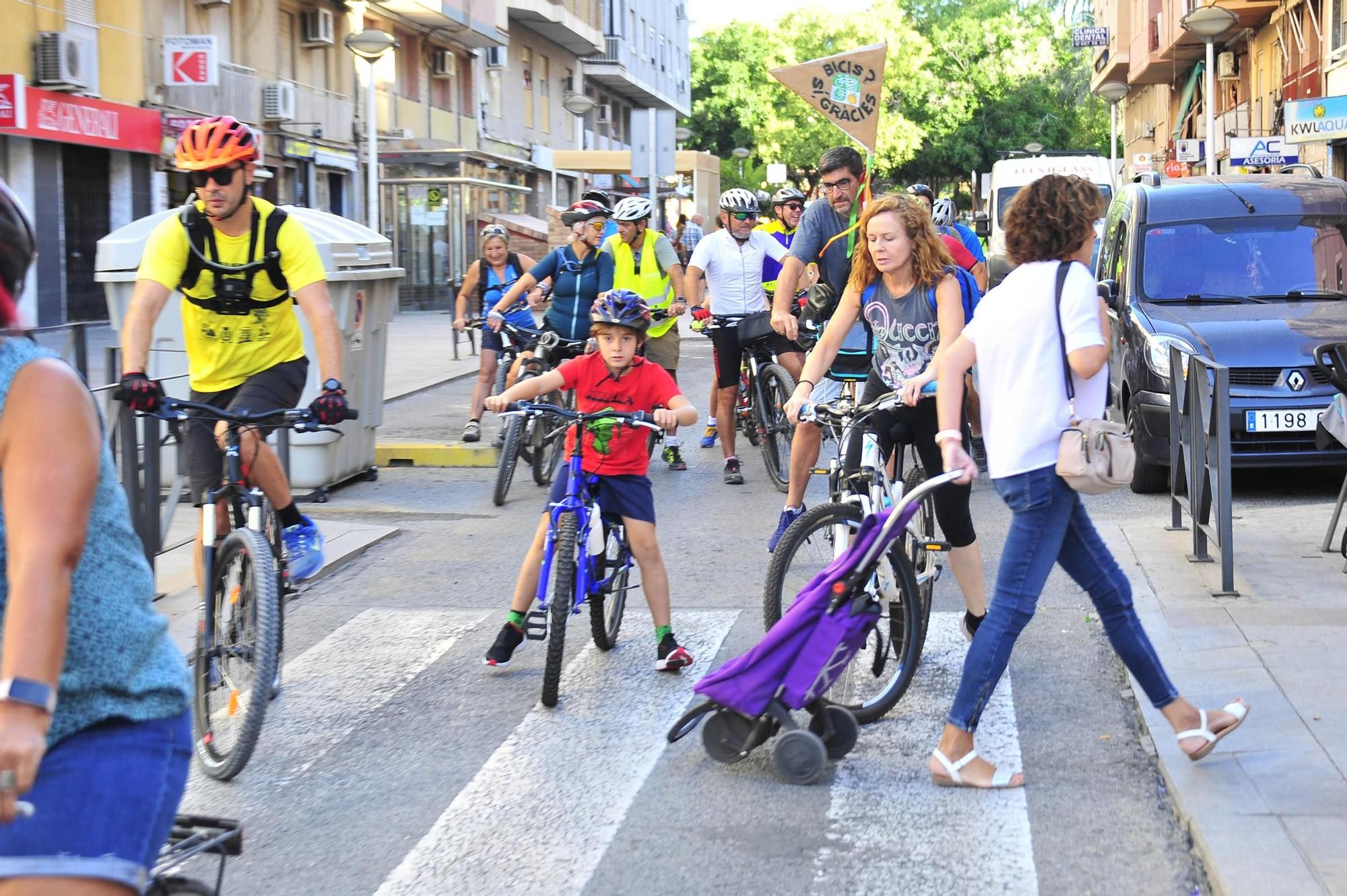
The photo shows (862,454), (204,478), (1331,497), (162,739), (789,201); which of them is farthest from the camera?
(789,201)

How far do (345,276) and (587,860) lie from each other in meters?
6.81

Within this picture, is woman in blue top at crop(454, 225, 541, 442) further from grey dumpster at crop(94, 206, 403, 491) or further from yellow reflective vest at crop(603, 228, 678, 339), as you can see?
yellow reflective vest at crop(603, 228, 678, 339)

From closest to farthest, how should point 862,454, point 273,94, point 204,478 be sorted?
1. point 204,478
2. point 862,454
3. point 273,94

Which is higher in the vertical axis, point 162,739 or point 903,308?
point 903,308

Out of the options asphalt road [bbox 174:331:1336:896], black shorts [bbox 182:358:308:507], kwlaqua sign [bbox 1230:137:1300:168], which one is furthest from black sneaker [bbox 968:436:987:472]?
kwlaqua sign [bbox 1230:137:1300:168]

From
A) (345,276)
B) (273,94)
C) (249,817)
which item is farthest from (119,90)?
(249,817)

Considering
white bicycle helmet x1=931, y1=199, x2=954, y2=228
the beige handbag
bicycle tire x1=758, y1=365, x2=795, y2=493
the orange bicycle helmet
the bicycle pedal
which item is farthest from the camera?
white bicycle helmet x1=931, y1=199, x2=954, y2=228

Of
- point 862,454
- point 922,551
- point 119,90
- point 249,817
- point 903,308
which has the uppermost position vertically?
point 119,90

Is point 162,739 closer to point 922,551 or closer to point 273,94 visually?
point 922,551

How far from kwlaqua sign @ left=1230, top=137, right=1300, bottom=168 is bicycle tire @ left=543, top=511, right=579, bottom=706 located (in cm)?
2220

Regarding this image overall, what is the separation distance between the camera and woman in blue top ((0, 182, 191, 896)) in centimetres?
204

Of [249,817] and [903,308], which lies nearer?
[249,817]

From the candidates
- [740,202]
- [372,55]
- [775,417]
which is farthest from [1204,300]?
[372,55]

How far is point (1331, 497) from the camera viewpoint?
952 cm
